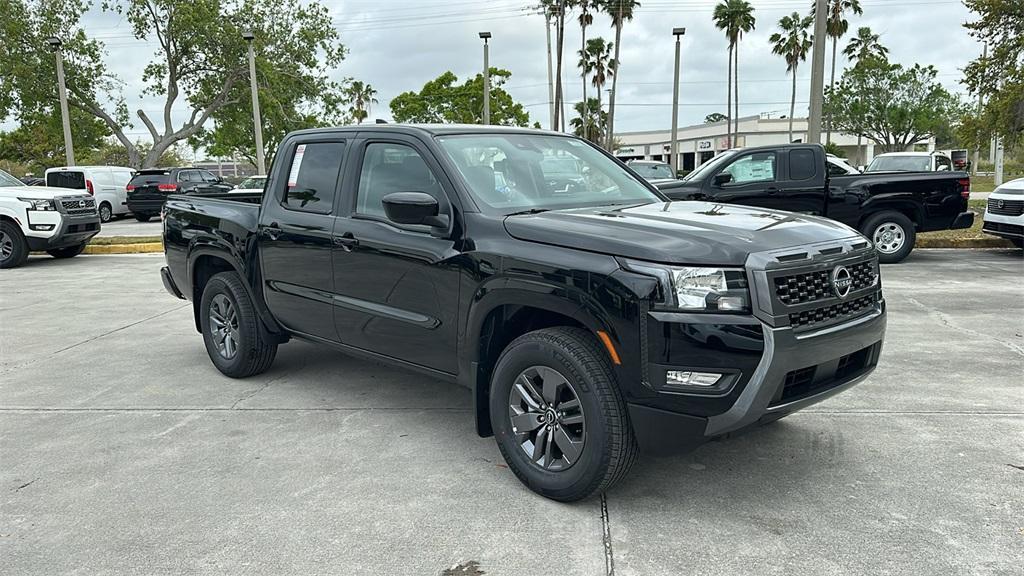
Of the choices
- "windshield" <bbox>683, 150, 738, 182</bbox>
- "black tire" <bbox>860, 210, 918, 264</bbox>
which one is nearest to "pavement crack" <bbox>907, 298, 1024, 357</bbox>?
"black tire" <bbox>860, 210, 918, 264</bbox>

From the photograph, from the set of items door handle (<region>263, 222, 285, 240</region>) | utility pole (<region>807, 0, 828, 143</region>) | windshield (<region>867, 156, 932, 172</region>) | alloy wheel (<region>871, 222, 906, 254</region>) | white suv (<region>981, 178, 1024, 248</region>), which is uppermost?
utility pole (<region>807, 0, 828, 143</region>)

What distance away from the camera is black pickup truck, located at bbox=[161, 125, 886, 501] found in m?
3.09

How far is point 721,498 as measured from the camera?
11.8 feet

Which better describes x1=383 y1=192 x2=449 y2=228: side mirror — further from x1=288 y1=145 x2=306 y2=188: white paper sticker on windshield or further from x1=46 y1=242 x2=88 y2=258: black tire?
x1=46 y1=242 x2=88 y2=258: black tire

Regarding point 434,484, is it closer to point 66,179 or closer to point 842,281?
point 842,281

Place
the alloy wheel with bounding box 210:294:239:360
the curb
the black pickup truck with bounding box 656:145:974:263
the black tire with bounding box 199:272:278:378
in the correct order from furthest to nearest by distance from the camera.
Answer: the curb
the black pickup truck with bounding box 656:145:974:263
the alloy wheel with bounding box 210:294:239:360
the black tire with bounding box 199:272:278:378

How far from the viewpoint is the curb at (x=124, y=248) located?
14852 mm

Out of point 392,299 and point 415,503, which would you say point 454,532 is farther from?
point 392,299

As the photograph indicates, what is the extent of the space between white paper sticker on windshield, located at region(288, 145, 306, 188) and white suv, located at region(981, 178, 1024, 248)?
10.4 m

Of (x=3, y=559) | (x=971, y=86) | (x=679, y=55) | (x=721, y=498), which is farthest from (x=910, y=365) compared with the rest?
(x=679, y=55)

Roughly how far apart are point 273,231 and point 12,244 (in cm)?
1018

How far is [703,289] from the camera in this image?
3084 mm

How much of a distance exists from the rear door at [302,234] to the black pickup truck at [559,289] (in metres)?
0.01

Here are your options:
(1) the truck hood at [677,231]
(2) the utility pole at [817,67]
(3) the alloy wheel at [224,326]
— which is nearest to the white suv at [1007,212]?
(2) the utility pole at [817,67]
